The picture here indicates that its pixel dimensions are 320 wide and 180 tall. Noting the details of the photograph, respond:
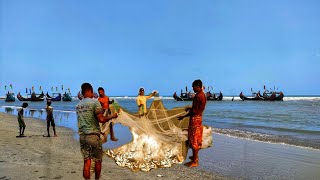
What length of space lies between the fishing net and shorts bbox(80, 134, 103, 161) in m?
1.64

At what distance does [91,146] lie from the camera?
506 centimetres

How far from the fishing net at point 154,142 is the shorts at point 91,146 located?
1.64m

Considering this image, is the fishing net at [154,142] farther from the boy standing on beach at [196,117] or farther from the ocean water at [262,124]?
the ocean water at [262,124]

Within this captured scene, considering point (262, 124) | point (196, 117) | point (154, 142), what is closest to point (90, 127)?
point (154, 142)

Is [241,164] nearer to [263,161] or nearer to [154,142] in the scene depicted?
[263,161]

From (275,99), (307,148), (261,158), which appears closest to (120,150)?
(261,158)

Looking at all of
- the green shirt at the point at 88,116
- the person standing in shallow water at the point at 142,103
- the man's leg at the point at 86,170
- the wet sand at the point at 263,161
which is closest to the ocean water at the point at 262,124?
the wet sand at the point at 263,161

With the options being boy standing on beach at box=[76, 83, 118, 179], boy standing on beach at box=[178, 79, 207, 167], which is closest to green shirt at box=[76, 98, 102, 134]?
boy standing on beach at box=[76, 83, 118, 179]

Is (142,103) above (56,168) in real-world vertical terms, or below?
above

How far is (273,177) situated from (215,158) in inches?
96.1

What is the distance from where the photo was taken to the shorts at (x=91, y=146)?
5.03 m

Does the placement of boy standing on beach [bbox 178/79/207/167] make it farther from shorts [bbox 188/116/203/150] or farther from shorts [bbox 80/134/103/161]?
shorts [bbox 80/134/103/161]

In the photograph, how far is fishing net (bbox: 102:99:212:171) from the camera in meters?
6.68

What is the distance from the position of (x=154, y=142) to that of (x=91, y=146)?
212 centimetres
